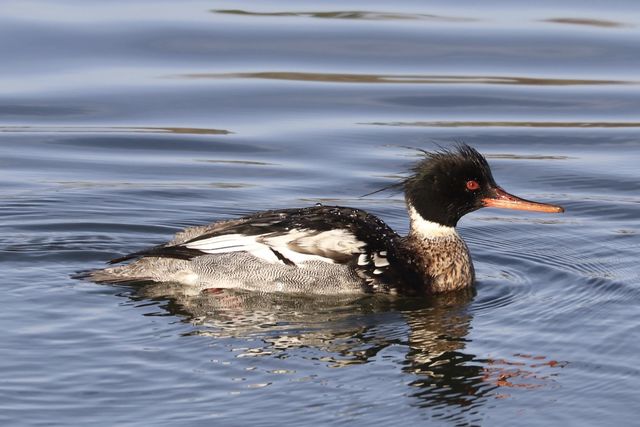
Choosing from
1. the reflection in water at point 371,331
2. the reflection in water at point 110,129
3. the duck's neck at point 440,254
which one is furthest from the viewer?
the reflection in water at point 110,129

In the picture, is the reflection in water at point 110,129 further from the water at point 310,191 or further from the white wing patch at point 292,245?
the white wing patch at point 292,245

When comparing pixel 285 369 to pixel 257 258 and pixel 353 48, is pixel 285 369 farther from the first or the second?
pixel 353 48

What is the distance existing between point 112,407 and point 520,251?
5.15 m

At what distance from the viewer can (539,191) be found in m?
14.4

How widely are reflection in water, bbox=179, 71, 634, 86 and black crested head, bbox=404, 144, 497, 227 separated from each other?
20.5 feet

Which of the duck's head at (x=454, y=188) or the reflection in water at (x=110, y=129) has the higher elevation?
the reflection in water at (x=110, y=129)

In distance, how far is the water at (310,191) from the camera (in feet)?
29.1

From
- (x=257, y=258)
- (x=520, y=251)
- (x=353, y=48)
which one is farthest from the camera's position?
(x=353, y=48)

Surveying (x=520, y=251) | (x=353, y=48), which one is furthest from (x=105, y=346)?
(x=353, y=48)

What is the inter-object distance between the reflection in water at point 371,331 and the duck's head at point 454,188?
80cm

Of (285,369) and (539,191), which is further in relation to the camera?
(539,191)

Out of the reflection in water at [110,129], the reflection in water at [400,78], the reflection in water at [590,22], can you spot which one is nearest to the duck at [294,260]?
the reflection in water at [110,129]

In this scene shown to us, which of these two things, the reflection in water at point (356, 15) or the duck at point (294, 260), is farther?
the reflection in water at point (356, 15)

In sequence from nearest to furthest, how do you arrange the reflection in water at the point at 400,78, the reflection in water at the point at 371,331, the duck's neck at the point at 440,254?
the reflection in water at the point at 371,331, the duck's neck at the point at 440,254, the reflection in water at the point at 400,78
